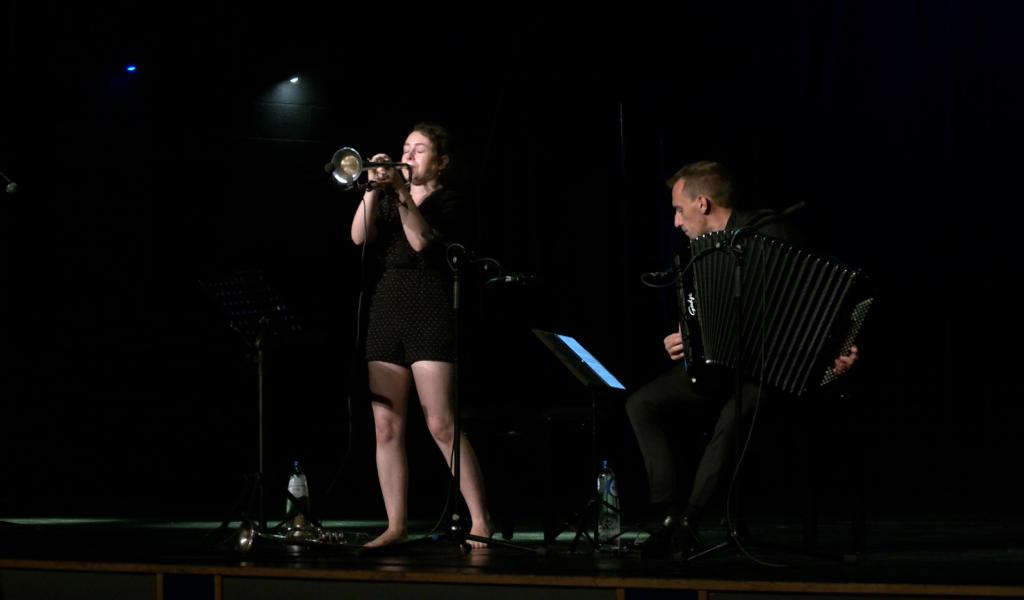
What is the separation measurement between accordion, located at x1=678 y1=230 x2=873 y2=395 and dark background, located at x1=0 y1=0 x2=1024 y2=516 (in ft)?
9.26

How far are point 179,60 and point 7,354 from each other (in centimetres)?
193

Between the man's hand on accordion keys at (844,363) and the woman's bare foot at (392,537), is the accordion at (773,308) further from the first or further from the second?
the woman's bare foot at (392,537)

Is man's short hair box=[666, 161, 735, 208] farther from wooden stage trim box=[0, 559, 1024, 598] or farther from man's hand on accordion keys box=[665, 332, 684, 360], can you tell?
wooden stage trim box=[0, 559, 1024, 598]

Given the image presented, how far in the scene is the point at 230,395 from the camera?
7.16 metres

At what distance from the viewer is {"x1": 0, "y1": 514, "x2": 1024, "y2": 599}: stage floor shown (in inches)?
117

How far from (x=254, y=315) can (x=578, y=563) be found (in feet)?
4.54

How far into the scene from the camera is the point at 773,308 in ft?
11.8

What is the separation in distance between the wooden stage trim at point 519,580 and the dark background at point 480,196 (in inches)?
118

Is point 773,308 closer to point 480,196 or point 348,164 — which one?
point 348,164

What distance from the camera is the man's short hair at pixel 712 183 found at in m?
4.08

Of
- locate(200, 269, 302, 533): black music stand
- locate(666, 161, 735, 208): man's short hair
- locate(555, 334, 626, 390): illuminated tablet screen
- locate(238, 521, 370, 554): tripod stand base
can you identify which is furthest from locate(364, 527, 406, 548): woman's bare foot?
locate(666, 161, 735, 208): man's short hair

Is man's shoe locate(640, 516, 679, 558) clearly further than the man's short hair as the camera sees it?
No

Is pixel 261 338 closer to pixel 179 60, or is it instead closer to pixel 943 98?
pixel 179 60

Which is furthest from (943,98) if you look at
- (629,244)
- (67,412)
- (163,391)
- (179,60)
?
(67,412)
